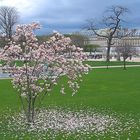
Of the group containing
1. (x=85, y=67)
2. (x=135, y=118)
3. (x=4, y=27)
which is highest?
(x=4, y=27)

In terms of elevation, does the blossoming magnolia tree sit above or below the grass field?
above

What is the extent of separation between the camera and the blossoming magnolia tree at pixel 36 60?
16078 mm

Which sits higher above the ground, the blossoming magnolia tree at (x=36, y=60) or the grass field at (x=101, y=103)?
the blossoming magnolia tree at (x=36, y=60)

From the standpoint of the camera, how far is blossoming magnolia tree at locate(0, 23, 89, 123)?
1608cm

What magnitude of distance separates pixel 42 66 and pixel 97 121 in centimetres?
300

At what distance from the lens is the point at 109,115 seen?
18438 mm

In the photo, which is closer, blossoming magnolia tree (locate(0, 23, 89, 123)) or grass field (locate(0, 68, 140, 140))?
grass field (locate(0, 68, 140, 140))

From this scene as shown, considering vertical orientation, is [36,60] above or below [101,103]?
above

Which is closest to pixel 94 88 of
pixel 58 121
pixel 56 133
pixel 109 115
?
pixel 109 115

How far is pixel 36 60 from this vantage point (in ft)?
53.2

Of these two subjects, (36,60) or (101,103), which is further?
(101,103)

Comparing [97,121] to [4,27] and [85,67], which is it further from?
[4,27]

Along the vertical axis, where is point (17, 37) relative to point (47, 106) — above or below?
above

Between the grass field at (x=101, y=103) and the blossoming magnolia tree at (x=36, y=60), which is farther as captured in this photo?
the blossoming magnolia tree at (x=36, y=60)
